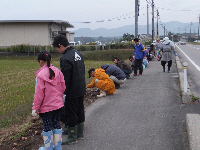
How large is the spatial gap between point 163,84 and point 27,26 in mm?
33356

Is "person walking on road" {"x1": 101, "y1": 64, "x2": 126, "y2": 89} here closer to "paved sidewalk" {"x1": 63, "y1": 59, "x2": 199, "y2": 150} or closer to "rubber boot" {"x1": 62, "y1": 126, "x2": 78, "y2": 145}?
"paved sidewalk" {"x1": 63, "y1": 59, "x2": 199, "y2": 150}

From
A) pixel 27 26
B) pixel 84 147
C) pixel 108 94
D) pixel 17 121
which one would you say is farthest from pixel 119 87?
pixel 27 26

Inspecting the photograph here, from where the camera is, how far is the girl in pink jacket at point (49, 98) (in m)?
4.06

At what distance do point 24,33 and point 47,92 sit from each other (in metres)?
38.1

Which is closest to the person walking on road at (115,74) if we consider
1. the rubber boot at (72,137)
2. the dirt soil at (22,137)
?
the dirt soil at (22,137)

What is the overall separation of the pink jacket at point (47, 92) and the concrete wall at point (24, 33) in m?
36.9

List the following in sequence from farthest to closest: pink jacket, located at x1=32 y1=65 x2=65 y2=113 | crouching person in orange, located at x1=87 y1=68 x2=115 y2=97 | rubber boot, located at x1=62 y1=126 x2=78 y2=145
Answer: crouching person in orange, located at x1=87 y1=68 x2=115 y2=97
rubber boot, located at x1=62 y1=126 x2=78 y2=145
pink jacket, located at x1=32 y1=65 x2=65 y2=113

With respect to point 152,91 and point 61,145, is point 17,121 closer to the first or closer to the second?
point 61,145

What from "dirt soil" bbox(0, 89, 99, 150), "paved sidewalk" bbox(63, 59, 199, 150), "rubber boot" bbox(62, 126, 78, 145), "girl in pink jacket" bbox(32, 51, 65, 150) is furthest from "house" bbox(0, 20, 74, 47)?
"girl in pink jacket" bbox(32, 51, 65, 150)

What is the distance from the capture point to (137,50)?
12.8 metres

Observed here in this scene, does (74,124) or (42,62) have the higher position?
(42,62)

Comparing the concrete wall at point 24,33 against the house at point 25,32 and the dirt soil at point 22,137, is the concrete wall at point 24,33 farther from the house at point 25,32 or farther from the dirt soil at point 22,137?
the dirt soil at point 22,137

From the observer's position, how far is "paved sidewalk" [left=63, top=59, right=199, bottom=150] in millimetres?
4719

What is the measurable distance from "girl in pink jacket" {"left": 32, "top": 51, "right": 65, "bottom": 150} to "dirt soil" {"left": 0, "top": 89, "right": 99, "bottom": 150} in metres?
0.47
